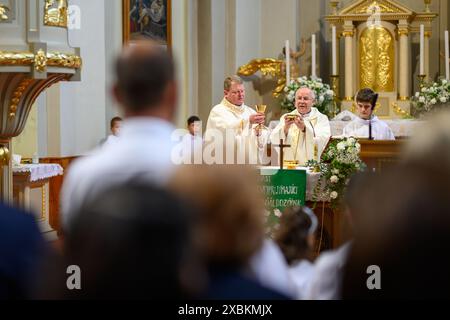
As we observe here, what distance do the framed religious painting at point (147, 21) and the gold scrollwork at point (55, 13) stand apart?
5.92 meters

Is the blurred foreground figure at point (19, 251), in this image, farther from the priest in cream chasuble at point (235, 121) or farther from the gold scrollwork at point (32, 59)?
the priest in cream chasuble at point (235, 121)

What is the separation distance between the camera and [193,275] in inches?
79.9

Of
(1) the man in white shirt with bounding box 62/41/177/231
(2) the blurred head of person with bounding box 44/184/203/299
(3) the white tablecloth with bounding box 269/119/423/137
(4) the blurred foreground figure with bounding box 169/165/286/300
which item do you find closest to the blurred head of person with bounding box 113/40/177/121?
(1) the man in white shirt with bounding box 62/41/177/231

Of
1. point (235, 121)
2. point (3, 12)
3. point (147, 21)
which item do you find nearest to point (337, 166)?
point (235, 121)

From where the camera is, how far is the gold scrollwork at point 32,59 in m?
6.46

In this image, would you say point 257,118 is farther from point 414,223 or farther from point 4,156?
point 414,223

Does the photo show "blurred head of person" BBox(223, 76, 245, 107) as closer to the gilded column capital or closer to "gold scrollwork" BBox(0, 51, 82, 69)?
"gold scrollwork" BBox(0, 51, 82, 69)

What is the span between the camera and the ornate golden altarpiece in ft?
47.3

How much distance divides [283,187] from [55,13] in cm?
240

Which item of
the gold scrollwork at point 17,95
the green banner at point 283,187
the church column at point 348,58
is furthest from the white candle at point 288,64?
the gold scrollwork at point 17,95

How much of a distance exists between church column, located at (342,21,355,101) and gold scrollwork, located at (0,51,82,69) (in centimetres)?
821

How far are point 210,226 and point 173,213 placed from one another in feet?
0.59
